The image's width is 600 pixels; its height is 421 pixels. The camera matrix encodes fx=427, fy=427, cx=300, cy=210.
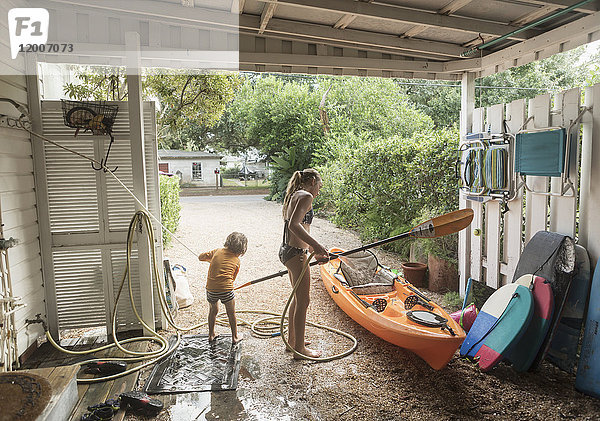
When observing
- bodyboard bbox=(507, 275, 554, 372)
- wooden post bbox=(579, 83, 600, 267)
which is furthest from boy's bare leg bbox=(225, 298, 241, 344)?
wooden post bbox=(579, 83, 600, 267)

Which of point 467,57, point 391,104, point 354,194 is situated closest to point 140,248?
point 467,57

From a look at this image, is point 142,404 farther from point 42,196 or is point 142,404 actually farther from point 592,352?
point 592,352

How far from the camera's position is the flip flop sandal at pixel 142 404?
301 cm

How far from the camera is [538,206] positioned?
3.95 meters

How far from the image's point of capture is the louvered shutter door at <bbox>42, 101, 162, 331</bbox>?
4137mm

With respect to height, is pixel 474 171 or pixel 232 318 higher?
pixel 474 171

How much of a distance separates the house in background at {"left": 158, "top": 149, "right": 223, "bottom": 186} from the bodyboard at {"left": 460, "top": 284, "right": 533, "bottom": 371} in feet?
66.8

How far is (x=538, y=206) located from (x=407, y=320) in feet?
5.38

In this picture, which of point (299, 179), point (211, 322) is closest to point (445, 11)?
point (299, 179)

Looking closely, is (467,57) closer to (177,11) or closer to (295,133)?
(177,11)

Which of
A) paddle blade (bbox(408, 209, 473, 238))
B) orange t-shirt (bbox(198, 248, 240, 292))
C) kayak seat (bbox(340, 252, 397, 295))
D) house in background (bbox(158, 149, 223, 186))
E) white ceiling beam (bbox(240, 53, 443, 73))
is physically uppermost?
white ceiling beam (bbox(240, 53, 443, 73))

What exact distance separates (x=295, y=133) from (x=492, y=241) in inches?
456

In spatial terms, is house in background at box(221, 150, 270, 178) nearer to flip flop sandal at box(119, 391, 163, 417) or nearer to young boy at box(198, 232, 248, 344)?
young boy at box(198, 232, 248, 344)

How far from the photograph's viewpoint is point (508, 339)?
3420mm
